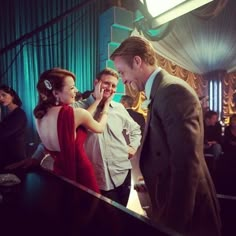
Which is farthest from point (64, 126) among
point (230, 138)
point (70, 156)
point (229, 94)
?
point (229, 94)

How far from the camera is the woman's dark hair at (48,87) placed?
1.68 metres

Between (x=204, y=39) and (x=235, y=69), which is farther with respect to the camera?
(x=235, y=69)

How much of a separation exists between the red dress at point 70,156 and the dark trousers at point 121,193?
0.28 metres

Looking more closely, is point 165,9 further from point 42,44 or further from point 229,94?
point 229,94

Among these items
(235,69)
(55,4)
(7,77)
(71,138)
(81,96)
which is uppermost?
(55,4)

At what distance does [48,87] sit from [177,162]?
0.98m

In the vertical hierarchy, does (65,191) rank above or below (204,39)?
below

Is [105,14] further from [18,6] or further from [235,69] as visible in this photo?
[235,69]

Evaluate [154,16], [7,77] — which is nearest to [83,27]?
[7,77]

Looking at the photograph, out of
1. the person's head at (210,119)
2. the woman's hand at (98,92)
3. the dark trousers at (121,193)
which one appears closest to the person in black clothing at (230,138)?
the person's head at (210,119)

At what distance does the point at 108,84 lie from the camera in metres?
1.95

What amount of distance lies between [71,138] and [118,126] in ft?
1.62

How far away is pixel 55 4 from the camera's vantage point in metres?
5.00

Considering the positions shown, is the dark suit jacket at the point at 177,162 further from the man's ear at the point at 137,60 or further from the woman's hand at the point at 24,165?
the woman's hand at the point at 24,165
